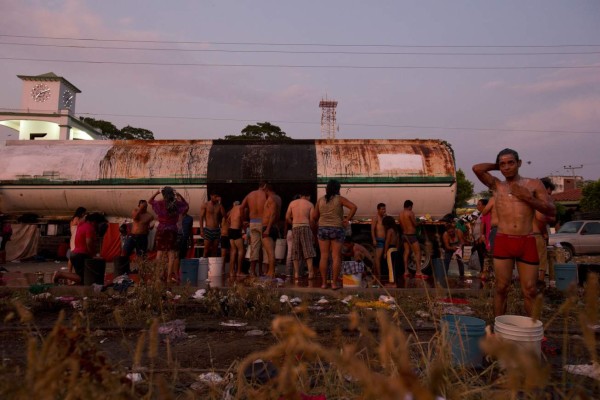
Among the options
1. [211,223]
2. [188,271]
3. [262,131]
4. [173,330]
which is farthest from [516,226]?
[262,131]

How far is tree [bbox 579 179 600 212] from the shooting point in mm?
33781

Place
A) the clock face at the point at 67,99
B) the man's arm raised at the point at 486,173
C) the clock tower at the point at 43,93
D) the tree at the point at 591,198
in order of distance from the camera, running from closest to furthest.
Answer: the man's arm raised at the point at 486,173 → the clock tower at the point at 43,93 → the clock face at the point at 67,99 → the tree at the point at 591,198

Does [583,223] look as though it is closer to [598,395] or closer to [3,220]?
[598,395]

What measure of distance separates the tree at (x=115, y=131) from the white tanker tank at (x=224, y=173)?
1174 inches

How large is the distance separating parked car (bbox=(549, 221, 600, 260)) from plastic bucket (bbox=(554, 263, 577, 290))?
10603 millimetres

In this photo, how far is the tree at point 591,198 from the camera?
33.8m

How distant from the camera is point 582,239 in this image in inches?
655

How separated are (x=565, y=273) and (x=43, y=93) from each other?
115ft

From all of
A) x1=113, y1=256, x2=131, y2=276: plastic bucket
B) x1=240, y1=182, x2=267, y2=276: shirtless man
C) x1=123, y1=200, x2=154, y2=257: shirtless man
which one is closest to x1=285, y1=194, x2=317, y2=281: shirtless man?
x1=240, y1=182, x2=267, y2=276: shirtless man

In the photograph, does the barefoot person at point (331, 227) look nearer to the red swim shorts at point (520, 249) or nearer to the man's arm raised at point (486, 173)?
the man's arm raised at point (486, 173)

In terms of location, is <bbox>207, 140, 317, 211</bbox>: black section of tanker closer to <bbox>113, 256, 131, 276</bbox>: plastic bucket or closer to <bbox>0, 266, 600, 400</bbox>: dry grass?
<bbox>113, 256, 131, 276</bbox>: plastic bucket

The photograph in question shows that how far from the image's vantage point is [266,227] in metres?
8.55

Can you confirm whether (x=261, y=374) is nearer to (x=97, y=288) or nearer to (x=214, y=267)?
(x=97, y=288)

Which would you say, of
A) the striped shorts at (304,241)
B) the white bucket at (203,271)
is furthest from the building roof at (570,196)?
the white bucket at (203,271)
